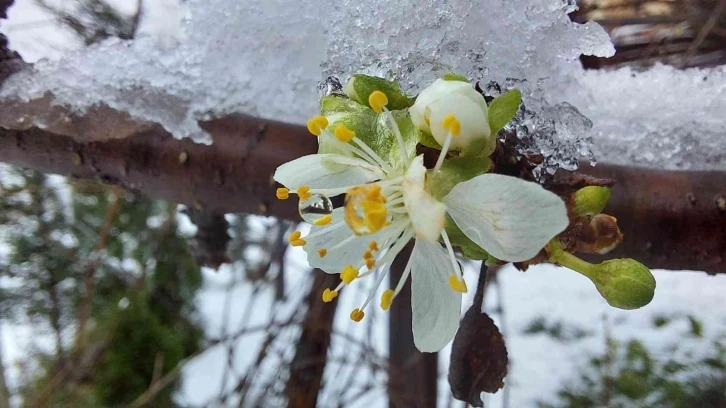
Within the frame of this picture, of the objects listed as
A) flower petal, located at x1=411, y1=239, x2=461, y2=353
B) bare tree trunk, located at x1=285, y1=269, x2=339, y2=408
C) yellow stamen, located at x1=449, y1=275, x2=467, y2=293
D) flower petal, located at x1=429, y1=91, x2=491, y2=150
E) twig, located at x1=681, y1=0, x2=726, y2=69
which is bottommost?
bare tree trunk, located at x1=285, y1=269, x2=339, y2=408

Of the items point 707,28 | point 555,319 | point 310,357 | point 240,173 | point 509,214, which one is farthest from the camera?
point 555,319

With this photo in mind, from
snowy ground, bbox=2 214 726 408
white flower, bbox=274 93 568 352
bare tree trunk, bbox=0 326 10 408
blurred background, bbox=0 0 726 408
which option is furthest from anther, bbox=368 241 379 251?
bare tree trunk, bbox=0 326 10 408

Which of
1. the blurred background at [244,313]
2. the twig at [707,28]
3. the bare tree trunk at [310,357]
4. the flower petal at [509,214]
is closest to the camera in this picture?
the flower petal at [509,214]

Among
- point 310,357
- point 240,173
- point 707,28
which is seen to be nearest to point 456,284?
point 240,173

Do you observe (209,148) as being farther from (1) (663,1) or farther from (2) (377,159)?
(1) (663,1)

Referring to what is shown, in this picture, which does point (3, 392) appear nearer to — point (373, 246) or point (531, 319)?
point (531, 319)

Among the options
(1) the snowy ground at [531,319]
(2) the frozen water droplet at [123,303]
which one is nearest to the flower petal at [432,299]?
(1) the snowy ground at [531,319]

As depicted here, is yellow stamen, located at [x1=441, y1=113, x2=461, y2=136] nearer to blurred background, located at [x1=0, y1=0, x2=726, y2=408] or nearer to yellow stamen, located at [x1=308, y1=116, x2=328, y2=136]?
yellow stamen, located at [x1=308, y1=116, x2=328, y2=136]

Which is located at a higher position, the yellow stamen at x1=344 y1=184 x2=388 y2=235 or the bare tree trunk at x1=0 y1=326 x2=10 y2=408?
the yellow stamen at x1=344 y1=184 x2=388 y2=235

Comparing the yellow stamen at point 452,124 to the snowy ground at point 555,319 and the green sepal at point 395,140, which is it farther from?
the snowy ground at point 555,319
